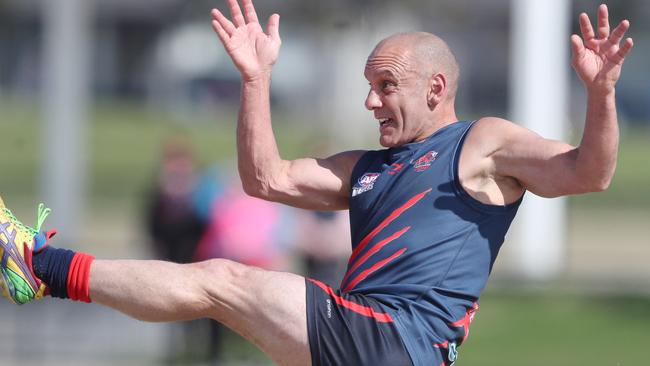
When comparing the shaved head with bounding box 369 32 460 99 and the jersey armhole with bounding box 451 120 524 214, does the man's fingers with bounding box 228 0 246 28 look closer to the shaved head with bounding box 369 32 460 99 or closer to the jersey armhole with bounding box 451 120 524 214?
the shaved head with bounding box 369 32 460 99

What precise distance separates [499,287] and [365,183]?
32.7 feet

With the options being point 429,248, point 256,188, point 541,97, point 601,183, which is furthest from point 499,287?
point 601,183

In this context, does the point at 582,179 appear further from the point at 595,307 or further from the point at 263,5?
the point at 263,5

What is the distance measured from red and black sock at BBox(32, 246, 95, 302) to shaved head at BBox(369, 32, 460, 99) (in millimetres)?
1716

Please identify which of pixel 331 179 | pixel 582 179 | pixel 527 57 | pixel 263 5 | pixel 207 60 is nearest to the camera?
pixel 582 179

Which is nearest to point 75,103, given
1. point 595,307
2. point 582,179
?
A: point 595,307

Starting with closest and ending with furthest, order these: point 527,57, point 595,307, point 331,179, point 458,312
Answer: point 458,312 < point 331,179 < point 595,307 < point 527,57

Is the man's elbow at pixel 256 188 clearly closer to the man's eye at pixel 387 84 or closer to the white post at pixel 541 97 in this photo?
the man's eye at pixel 387 84

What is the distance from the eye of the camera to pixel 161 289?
5.55 meters

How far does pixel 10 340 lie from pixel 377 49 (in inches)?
283

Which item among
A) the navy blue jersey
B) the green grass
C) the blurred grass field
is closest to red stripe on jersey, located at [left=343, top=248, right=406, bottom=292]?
the navy blue jersey

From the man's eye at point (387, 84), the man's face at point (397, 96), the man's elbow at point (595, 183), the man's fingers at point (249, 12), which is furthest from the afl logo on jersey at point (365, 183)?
the man's elbow at point (595, 183)

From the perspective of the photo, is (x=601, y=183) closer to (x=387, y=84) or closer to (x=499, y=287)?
(x=387, y=84)

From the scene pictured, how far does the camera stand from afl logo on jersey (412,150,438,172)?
5891 millimetres
